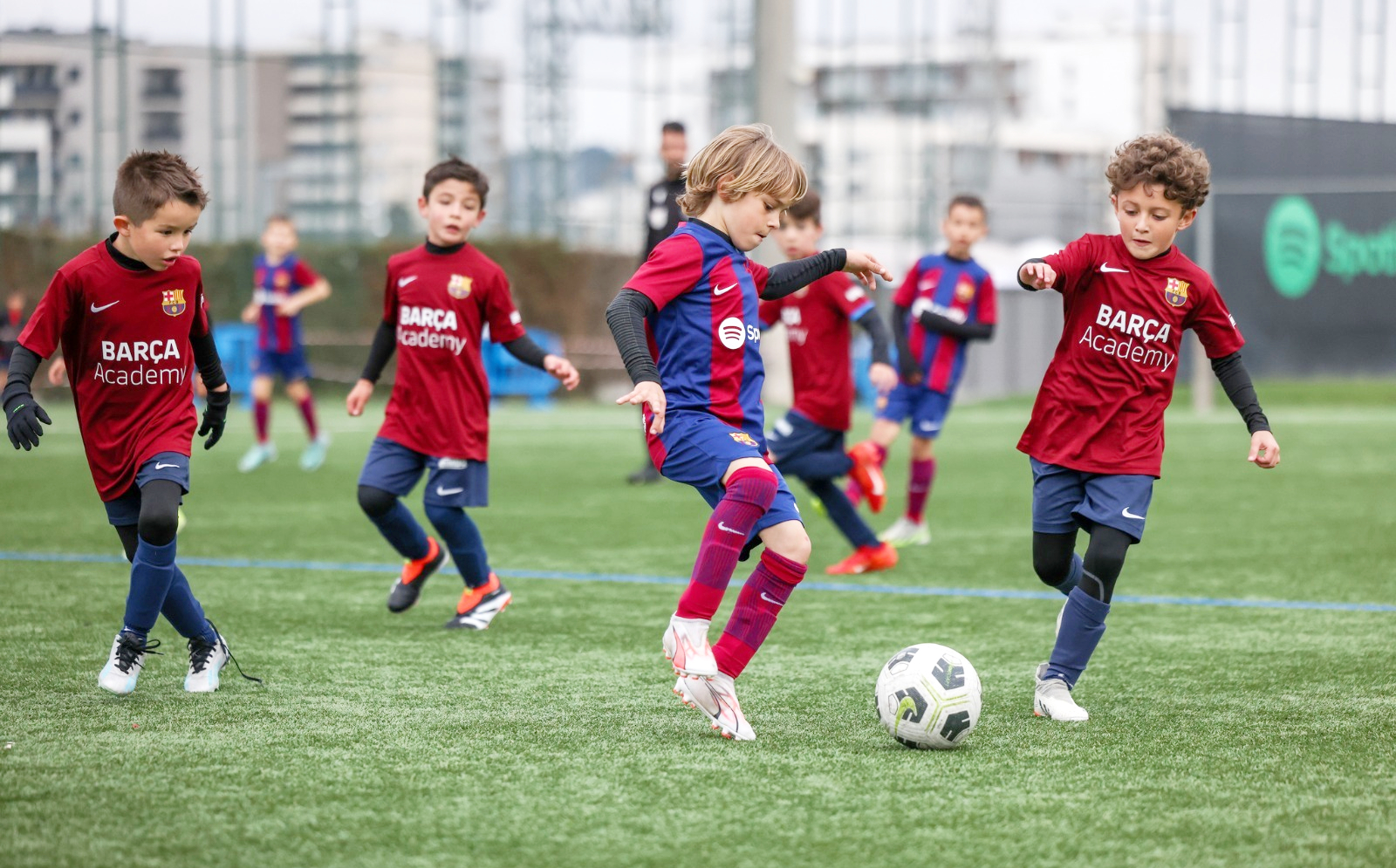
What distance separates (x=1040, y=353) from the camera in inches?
945

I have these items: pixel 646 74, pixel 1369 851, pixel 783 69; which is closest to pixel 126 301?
pixel 1369 851

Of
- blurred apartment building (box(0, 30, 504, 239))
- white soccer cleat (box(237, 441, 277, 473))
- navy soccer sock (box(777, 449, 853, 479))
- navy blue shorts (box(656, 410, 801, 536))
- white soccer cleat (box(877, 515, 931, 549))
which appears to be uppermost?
blurred apartment building (box(0, 30, 504, 239))

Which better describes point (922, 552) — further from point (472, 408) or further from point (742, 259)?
point (742, 259)

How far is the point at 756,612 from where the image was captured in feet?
13.3

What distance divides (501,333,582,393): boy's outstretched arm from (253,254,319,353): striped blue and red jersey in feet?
22.2

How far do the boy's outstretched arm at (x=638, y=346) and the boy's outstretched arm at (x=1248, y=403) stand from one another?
1.65 meters

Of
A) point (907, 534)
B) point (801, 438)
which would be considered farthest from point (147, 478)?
point (907, 534)

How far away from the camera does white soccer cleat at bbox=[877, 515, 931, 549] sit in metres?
8.22

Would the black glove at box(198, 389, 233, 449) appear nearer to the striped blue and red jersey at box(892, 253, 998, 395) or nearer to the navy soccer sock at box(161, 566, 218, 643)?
the navy soccer sock at box(161, 566, 218, 643)

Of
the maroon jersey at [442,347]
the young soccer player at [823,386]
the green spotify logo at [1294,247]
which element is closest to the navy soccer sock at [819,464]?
the young soccer player at [823,386]

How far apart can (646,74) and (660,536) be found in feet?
72.8

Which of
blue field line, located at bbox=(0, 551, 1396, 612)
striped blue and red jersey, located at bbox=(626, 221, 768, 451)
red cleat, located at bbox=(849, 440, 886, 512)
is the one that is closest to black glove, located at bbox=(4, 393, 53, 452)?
striped blue and red jersey, located at bbox=(626, 221, 768, 451)

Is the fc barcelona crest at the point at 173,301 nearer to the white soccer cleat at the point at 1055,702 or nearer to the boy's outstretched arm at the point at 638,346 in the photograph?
the boy's outstretched arm at the point at 638,346

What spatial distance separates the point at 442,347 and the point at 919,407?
3.37 meters
